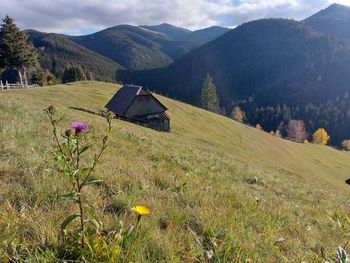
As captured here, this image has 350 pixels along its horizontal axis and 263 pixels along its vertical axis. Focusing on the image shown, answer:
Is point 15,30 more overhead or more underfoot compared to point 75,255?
more overhead

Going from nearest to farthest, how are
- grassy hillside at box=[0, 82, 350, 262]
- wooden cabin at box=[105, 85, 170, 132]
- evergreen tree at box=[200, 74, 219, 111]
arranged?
grassy hillside at box=[0, 82, 350, 262] → wooden cabin at box=[105, 85, 170, 132] → evergreen tree at box=[200, 74, 219, 111]

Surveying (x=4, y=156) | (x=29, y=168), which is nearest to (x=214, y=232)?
(x=29, y=168)

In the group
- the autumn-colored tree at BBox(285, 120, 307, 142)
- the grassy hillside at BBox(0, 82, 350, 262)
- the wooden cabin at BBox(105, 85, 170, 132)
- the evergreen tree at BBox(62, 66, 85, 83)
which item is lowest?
the autumn-colored tree at BBox(285, 120, 307, 142)

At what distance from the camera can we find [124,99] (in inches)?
1999

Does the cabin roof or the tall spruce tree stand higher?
the tall spruce tree

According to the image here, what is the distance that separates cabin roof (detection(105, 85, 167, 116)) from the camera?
1931 inches

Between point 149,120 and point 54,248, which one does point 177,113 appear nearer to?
point 149,120

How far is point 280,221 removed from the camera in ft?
16.6

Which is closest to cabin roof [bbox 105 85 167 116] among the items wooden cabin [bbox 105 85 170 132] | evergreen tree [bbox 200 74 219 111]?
wooden cabin [bbox 105 85 170 132]

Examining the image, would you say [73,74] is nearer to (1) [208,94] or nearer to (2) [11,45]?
(2) [11,45]

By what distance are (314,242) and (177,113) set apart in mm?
57590

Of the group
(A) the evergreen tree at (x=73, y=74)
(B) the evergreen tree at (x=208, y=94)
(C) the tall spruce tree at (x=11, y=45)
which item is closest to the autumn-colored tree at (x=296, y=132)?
(B) the evergreen tree at (x=208, y=94)

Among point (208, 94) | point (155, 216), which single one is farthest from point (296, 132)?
point (155, 216)

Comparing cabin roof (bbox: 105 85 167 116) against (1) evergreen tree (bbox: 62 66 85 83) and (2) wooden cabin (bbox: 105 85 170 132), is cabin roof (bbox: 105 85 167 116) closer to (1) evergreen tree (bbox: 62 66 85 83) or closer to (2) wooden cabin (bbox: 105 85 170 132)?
(2) wooden cabin (bbox: 105 85 170 132)
